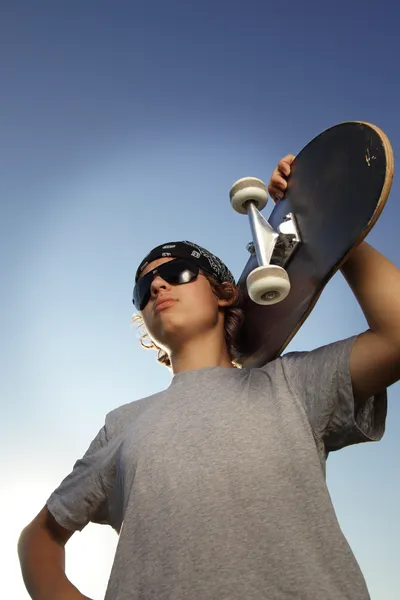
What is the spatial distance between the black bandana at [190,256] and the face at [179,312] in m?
0.18

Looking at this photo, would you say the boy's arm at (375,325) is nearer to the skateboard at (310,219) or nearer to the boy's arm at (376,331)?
the boy's arm at (376,331)

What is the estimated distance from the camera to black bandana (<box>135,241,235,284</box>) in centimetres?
287

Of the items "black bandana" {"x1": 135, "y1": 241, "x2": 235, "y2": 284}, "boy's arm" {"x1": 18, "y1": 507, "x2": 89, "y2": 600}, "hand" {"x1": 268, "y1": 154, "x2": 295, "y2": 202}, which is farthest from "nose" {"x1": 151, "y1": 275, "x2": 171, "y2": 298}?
"boy's arm" {"x1": 18, "y1": 507, "x2": 89, "y2": 600}

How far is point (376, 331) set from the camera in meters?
1.79

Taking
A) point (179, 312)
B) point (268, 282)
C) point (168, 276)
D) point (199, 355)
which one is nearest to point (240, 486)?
point (268, 282)

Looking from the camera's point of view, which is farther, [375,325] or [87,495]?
[87,495]

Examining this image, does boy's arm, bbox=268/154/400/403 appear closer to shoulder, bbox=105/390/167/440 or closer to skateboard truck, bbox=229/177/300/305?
skateboard truck, bbox=229/177/300/305

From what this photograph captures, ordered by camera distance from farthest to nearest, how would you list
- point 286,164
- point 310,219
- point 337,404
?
point 286,164, point 310,219, point 337,404

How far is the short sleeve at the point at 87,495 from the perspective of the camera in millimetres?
2281

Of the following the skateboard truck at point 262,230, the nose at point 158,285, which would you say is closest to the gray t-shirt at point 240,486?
the skateboard truck at point 262,230

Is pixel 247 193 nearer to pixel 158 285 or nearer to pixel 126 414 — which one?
pixel 158 285

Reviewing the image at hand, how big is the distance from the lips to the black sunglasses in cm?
11

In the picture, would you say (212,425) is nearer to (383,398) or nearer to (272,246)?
(383,398)

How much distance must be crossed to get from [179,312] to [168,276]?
0.25 meters
